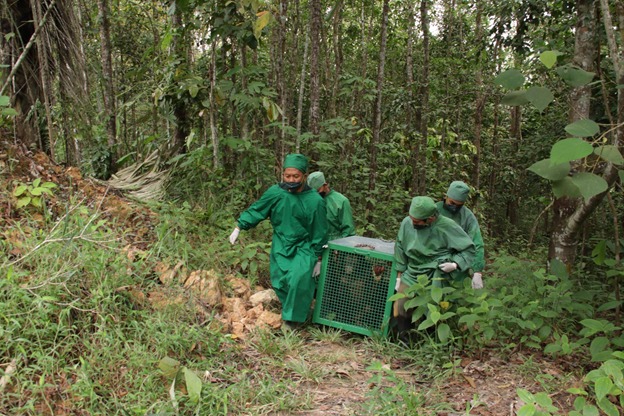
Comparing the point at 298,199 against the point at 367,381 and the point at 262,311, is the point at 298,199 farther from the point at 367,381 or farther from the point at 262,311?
the point at 367,381

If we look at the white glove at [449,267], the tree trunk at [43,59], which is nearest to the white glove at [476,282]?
the white glove at [449,267]

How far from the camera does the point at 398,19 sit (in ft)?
37.4

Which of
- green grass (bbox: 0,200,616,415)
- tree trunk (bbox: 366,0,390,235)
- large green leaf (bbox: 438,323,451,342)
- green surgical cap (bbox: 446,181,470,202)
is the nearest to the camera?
green grass (bbox: 0,200,616,415)

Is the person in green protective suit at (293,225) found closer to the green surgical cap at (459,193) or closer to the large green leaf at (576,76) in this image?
the green surgical cap at (459,193)

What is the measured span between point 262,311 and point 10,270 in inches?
81.0

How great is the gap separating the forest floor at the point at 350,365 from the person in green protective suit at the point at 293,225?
0.40 m

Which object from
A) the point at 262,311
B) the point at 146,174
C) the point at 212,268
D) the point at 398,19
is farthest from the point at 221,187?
the point at 398,19

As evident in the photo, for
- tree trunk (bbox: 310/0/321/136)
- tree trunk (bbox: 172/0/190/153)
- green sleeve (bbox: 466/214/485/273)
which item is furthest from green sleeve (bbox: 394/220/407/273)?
tree trunk (bbox: 172/0/190/153)

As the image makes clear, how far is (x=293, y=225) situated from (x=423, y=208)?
1242 mm

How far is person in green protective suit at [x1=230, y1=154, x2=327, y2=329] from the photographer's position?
461 cm

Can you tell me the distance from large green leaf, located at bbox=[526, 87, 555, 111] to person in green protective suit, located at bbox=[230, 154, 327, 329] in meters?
2.59

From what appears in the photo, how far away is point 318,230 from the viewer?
4.70 meters

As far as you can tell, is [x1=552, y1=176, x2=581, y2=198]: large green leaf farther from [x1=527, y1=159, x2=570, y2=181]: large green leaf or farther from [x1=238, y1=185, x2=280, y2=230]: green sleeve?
[x1=238, y1=185, x2=280, y2=230]: green sleeve

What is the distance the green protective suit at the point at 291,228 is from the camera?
4625 mm
